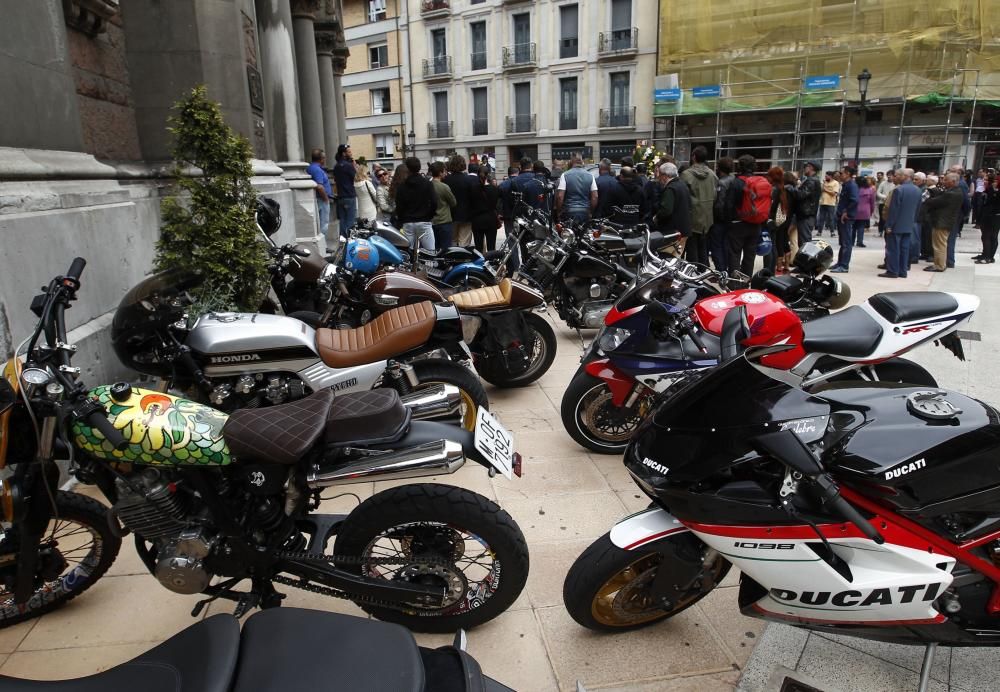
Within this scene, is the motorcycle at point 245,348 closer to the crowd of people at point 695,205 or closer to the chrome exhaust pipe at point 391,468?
the chrome exhaust pipe at point 391,468

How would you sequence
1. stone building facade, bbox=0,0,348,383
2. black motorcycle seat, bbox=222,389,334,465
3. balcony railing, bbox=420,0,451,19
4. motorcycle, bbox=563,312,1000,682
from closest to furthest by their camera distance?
motorcycle, bbox=563,312,1000,682, black motorcycle seat, bbox=222,389,334,465, stone building facade, bbox=0,0,348,383, balcony railing, bbox=420,0,451,19

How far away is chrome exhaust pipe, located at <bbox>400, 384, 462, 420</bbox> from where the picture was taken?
283 centimetres

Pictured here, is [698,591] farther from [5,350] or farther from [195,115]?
[195,115]

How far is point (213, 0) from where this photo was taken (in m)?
6.34

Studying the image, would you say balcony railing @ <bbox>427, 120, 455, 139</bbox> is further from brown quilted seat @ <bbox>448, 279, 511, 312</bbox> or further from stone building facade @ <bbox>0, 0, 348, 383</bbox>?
brown quilted seat @ <bbox>448, 279, 511, 312</bbox>

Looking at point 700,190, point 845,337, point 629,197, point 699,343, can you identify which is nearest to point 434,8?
point 629,197

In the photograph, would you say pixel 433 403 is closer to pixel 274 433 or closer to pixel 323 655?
pixel 274 433

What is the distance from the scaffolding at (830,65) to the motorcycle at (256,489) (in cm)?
2891

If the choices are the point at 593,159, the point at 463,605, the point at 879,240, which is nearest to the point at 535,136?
the point at 593,159

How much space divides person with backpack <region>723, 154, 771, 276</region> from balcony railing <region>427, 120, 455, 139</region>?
32655 millimetres

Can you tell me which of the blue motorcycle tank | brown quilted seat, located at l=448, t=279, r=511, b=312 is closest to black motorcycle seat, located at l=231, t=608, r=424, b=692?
brown quilted seat, located at l=448, t=279, r=511, b=312

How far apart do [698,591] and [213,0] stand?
266 inches

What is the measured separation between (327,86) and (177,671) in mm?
17975

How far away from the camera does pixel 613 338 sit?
385 cm
